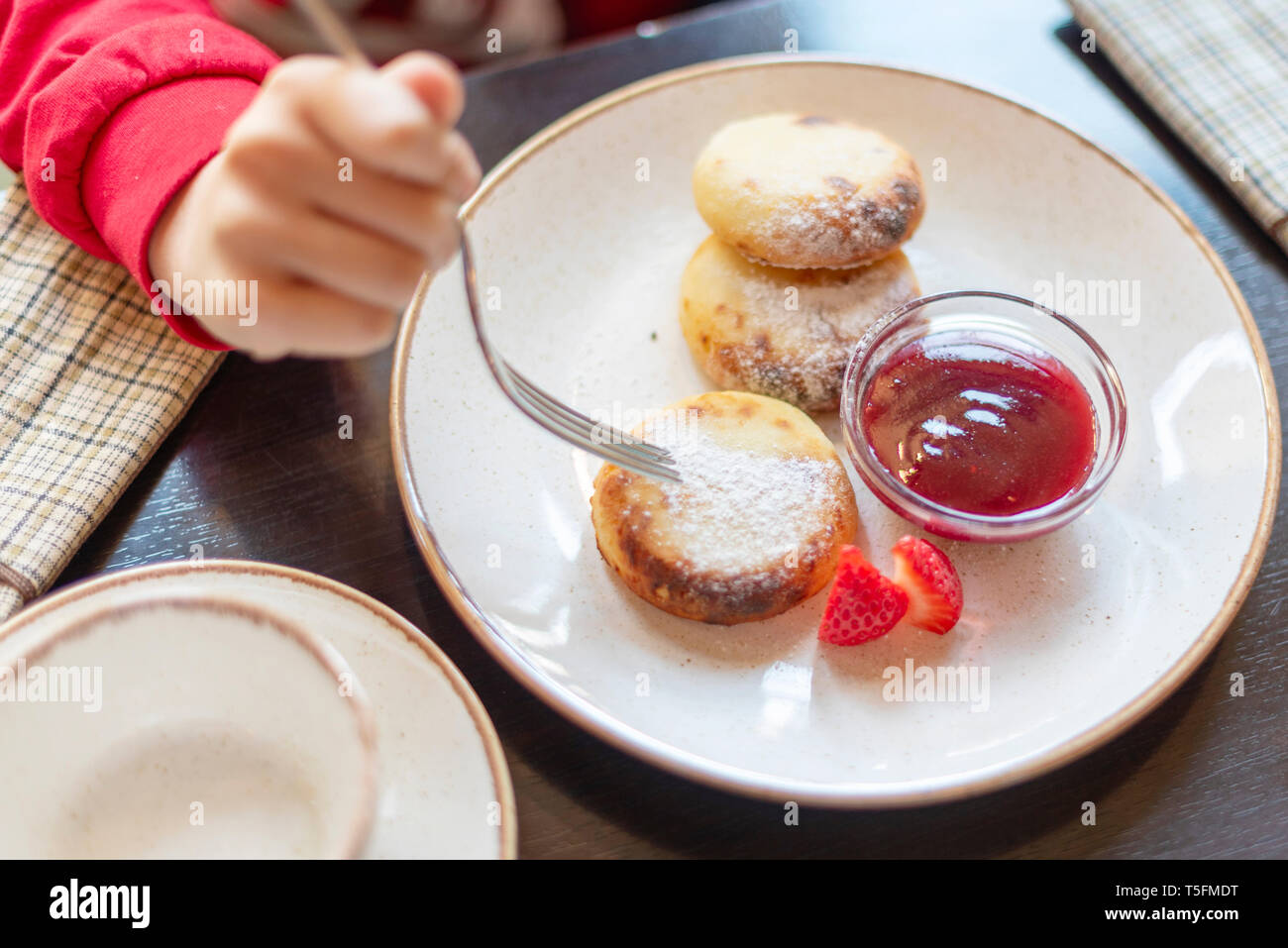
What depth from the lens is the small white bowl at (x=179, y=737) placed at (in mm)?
983

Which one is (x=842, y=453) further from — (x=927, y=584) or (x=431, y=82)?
(x=431, y=82)

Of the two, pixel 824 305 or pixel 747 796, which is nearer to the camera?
pixel 747 796

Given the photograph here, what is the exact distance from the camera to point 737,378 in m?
1.57

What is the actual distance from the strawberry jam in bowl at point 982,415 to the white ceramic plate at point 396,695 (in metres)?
0.68

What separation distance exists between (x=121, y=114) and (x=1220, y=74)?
1.91 m

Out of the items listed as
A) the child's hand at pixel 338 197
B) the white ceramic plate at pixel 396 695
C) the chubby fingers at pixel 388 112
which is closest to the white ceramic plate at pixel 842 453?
the white ceramic plate at pixel 396 695

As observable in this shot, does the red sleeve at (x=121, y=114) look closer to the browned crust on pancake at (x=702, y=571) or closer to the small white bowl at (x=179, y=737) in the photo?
the small white bowl at (x=179, y=737)

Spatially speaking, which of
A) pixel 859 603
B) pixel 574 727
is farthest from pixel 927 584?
pixel 574 727

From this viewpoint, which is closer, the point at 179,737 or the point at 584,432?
the point at 179,737

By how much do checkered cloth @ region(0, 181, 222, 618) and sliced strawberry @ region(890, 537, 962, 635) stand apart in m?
1.09

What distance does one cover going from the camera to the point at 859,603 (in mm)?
1291
